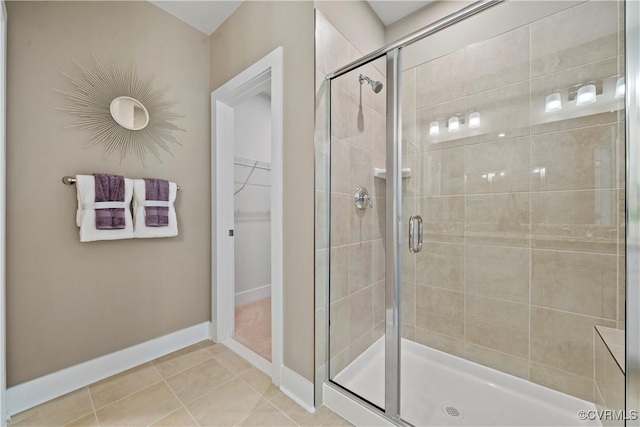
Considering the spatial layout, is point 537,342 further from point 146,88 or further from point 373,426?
point 146,88

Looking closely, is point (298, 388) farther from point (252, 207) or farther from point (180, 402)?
point (252, 207)

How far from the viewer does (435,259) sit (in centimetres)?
184

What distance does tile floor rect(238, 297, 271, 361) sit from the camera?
2084 millimetres

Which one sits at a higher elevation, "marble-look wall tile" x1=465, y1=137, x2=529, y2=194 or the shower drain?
"marble-look wall tile" x1=465, y1=137, x2=529, y2=194

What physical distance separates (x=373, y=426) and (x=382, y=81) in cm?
172

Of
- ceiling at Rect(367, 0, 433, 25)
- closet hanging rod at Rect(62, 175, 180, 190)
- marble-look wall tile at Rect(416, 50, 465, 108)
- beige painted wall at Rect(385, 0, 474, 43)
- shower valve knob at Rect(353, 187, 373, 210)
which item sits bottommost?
shower valve knob at Rect(353, 187, 373, 210)

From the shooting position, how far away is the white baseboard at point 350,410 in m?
1.29

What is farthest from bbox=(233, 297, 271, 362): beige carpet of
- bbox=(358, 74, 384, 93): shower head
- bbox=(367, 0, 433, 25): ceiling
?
bbox=(367, 0, 433, 25): ceiling

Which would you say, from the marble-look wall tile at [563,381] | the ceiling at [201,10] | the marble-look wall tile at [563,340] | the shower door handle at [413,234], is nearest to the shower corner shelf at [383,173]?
the shower door handle at [413,234]

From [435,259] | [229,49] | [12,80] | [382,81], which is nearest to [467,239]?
[435,259]

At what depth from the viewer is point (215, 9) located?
6.44 ft

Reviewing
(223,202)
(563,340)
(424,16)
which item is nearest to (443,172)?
(563,340)

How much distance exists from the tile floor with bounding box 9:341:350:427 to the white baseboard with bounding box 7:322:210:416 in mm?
41

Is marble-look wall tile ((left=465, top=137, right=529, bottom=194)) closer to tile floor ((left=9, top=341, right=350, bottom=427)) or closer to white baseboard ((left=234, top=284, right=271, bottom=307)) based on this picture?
tile floor ((left=9, top=341, right=350, bottom=427))
